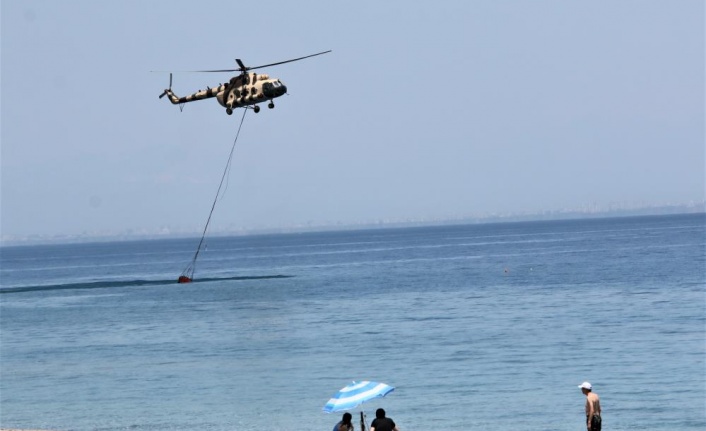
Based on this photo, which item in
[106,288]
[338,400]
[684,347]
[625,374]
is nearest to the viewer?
[338,400]

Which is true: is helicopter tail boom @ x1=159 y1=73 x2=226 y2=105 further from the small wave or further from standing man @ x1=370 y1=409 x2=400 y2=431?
the small wave

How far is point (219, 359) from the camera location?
6022cm

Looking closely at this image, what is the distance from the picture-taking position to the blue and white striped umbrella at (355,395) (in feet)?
88.6

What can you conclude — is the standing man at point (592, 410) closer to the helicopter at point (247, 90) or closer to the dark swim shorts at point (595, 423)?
the dark swim shorts at point (595, 423)

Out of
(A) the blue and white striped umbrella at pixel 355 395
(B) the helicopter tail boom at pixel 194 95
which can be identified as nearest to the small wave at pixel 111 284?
(B) the helicopter tail boom at pixel 194 95

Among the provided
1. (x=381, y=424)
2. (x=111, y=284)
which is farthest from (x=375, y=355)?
(x=111, y=284)

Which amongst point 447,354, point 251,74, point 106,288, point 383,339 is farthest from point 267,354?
point 106,288

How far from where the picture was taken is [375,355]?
187 ft

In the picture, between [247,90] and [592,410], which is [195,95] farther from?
[592,410]

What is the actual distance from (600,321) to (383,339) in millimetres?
15106

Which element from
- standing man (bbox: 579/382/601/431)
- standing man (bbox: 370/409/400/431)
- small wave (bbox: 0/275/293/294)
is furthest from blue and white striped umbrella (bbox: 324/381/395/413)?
small wave (bbox: 0/275/293/294)

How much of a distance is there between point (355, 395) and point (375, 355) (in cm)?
2942

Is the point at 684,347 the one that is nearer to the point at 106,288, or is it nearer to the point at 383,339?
the point at 383,339

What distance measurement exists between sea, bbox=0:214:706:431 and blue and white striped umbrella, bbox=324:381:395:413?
30.7ft
